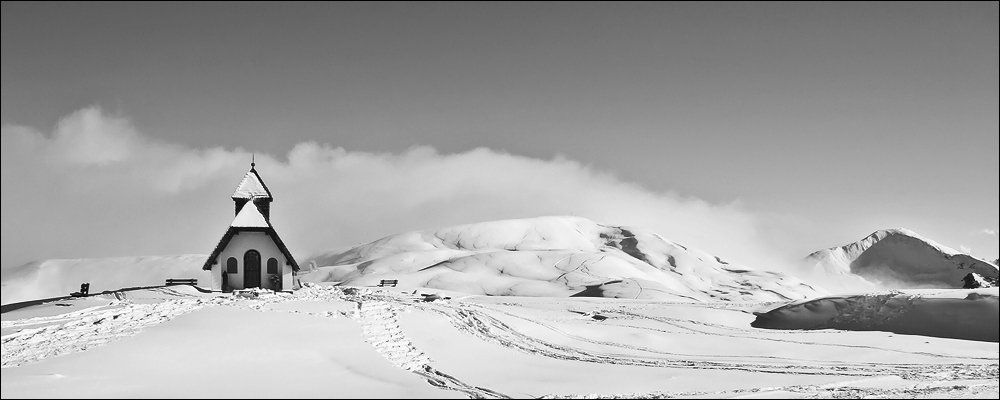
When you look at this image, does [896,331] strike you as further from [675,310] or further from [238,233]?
[238,233]

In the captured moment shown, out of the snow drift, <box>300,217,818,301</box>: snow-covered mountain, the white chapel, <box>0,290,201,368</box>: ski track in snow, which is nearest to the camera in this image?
<box>0,290,201,368</box>: ski track in snow

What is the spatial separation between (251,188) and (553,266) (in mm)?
26225

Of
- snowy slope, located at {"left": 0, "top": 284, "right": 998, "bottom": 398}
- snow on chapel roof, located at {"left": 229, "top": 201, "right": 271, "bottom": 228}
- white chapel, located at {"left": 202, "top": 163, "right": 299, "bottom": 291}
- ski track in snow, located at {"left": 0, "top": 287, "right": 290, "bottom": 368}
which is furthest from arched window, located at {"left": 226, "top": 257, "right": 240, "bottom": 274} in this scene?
ski track in snow, located at {"left": 0, "top": 287, "right": 290, "bottom": 368}

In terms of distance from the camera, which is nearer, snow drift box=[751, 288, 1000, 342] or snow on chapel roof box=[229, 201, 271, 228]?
snow drift box=[751, 288, 1000, 342]

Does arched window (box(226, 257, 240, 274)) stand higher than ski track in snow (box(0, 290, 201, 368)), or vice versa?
arched window (box(226, 257, 240, 274))

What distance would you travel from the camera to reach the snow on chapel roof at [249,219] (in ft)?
93.8

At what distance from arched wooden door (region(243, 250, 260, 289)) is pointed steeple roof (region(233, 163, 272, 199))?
3070 mm

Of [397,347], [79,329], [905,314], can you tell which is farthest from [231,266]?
[905,314]

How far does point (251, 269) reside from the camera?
28750 millimetres

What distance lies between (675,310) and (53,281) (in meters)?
79.0

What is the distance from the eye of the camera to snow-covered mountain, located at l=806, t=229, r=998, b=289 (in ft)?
265

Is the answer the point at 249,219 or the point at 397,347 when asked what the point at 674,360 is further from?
the point at 249,219

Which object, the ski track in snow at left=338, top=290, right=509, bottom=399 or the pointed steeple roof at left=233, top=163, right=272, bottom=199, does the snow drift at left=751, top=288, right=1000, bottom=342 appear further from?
the pointed steeple roof at left=233, top=163, right=272, bottom=199

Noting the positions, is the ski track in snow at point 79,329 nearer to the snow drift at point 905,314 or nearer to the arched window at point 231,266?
the arched window at point 231,266
